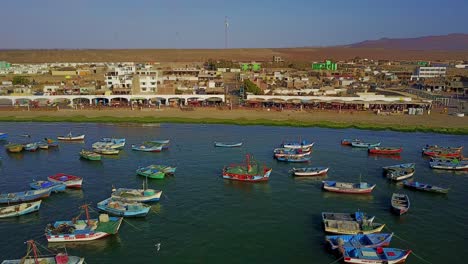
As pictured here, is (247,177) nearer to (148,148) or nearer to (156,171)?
(156,171)

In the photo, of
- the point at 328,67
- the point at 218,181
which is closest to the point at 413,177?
the point at 218,181

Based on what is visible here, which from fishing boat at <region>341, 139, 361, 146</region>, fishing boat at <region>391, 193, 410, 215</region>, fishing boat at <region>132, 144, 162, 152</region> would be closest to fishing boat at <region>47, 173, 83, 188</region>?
fishing boat at <region>132, 144, 162, 152</region>

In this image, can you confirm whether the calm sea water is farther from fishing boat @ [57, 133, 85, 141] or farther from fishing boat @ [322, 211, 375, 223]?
fishing boat @ [57, 133, 85, 141]

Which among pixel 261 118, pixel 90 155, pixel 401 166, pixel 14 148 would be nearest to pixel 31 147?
pixel 14 148

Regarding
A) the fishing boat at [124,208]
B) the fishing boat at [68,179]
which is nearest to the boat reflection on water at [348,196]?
the fishing boat at [124,208]

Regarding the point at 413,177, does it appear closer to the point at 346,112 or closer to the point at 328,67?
the point at 346,112
